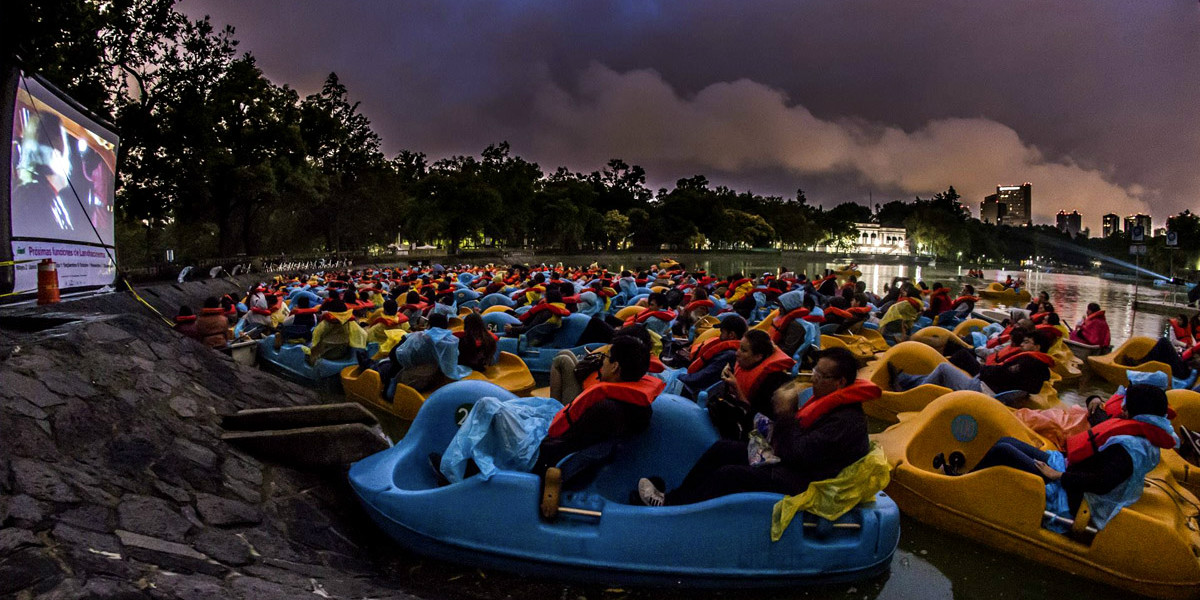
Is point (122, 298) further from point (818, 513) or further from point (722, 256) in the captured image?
point (722, 256)

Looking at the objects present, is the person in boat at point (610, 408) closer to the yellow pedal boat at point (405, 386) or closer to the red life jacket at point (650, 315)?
the yellow pedal boat at point (405, 386)

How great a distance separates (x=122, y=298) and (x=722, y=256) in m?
65.5

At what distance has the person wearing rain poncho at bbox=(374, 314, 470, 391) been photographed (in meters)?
7.27

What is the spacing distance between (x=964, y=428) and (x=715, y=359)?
2.07 metres

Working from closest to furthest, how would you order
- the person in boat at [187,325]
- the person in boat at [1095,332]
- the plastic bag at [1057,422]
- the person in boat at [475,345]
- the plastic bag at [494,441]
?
1. the plastic bag at [494,441]
2. the plastic bag at [1057,422]
3. the person in boat at [475,345]
4. the person in boat at [187,325]
5. the person in boat at [1095,332]

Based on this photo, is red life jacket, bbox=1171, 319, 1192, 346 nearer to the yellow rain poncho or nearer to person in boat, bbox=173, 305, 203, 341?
the yellow rain poncho

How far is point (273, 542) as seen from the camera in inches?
154

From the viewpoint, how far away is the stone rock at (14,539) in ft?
9.12

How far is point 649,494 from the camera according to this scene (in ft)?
13.4

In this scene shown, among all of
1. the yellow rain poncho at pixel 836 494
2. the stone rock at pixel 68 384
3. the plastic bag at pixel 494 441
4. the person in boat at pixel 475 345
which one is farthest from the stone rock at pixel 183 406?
the yellow rain poncho at pixel 836 494

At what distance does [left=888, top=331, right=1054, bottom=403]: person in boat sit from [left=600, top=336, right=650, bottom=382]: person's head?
→ 445 centimetres

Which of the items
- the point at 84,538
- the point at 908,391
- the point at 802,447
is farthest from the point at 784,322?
the point at 84,538

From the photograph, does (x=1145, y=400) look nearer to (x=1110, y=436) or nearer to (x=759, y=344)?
(x=1110, y=436)

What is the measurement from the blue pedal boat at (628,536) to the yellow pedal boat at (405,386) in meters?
3.18
